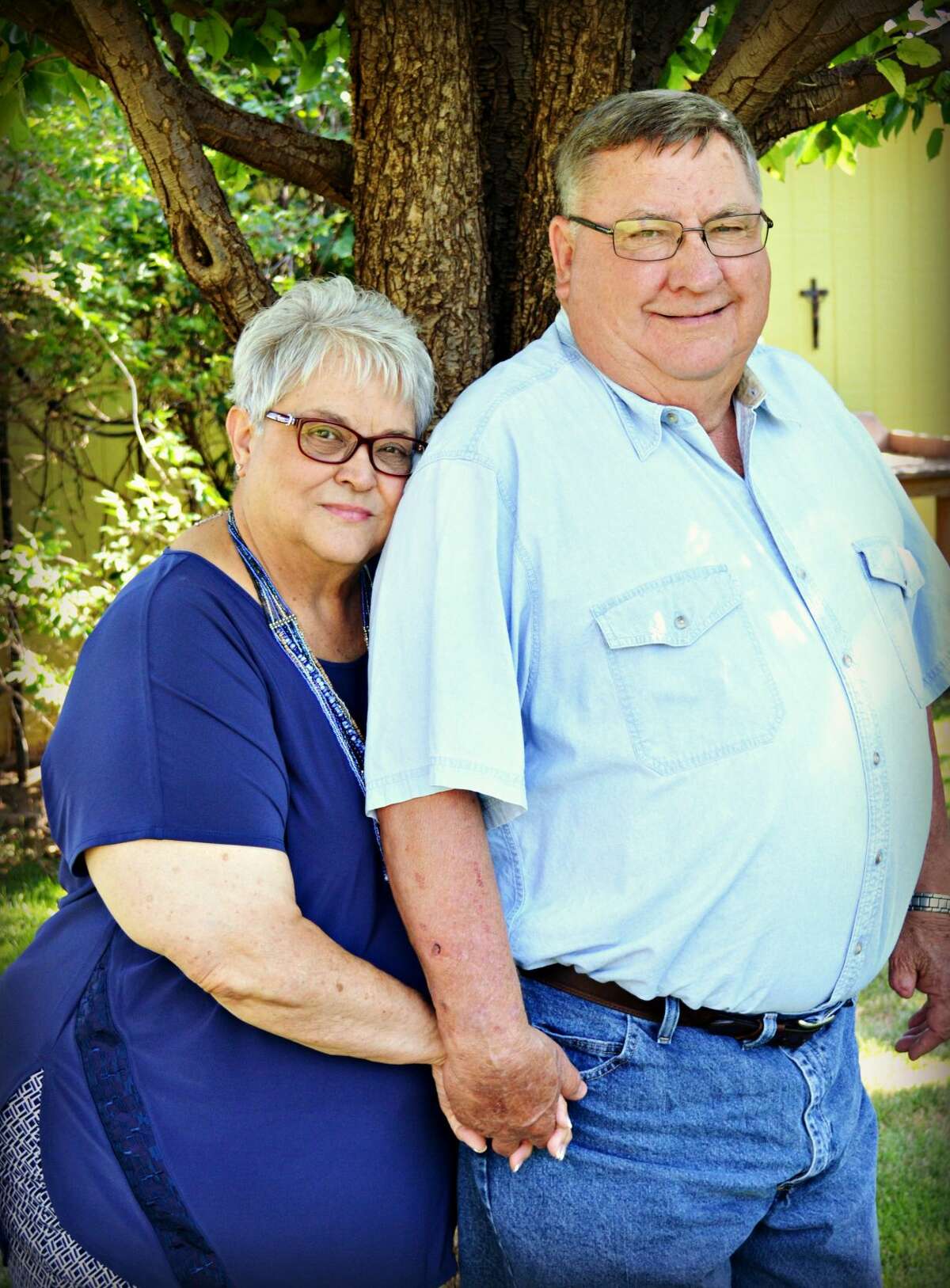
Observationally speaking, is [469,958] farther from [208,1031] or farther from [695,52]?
[695,52]

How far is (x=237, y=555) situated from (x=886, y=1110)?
278 centimetres

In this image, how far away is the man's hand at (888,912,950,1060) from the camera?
2.42 m

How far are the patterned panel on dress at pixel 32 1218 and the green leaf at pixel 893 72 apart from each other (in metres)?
2.29

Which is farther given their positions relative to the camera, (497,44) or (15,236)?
(15,236)

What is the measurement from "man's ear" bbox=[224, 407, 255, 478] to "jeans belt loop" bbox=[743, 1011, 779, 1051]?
1.20 meters

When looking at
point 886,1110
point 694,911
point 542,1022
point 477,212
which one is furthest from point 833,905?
point 886,1110

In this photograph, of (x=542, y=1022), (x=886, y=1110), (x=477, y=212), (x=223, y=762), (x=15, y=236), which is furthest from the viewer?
(x=15, y=236)

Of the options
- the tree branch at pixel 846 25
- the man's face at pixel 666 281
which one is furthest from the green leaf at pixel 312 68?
the man's face at pixel 666 281

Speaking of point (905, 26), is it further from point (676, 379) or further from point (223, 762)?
point (223, 762)

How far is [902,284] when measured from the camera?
8891mm

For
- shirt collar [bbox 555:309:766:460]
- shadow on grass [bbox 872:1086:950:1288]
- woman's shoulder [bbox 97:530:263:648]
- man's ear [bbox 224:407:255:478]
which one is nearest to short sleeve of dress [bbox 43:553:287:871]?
woman's shoulder [bbox 97:530:263:648]

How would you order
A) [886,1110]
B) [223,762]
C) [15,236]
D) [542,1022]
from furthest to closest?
[15,236], [886,1110], [542,1022], [223,762]

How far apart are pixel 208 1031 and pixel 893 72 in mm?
2103

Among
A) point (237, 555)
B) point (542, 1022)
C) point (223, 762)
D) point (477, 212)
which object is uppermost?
point (477, 212)
